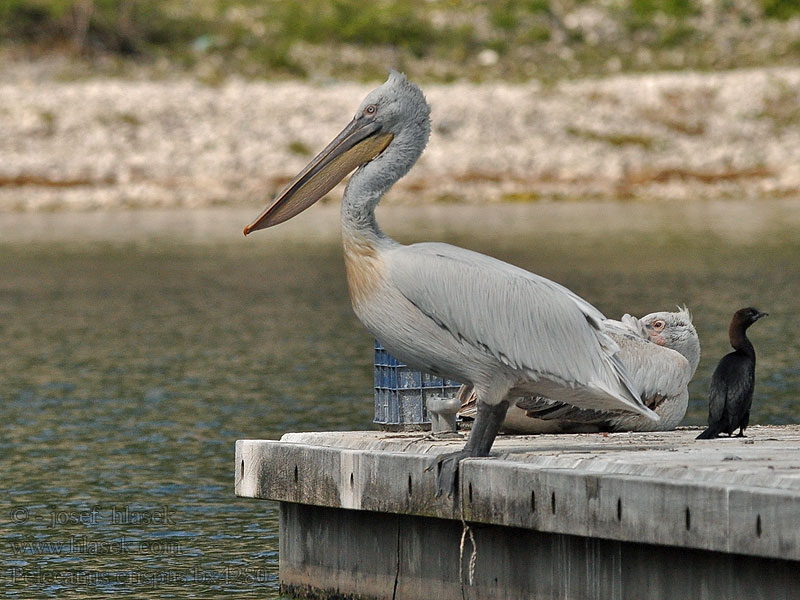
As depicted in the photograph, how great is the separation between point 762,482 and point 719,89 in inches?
1770

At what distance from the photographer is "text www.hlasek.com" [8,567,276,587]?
7.82 metres

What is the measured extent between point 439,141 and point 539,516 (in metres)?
40.3

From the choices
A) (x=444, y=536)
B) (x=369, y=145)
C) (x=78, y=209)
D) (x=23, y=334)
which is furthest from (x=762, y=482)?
(x=78, y=209)

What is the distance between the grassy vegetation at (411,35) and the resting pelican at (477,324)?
45.4m

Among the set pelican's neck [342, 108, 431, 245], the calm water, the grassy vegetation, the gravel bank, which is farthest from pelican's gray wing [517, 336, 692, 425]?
the grassy vegetation

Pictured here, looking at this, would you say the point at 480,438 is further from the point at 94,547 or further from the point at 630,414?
the point at 94,547

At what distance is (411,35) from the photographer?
5541 cm

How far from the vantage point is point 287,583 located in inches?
288

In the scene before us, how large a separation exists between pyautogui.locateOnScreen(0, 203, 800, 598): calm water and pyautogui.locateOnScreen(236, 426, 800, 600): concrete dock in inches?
23.0

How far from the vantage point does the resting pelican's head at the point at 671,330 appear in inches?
335

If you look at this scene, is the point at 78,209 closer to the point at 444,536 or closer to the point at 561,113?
the point at 561,113

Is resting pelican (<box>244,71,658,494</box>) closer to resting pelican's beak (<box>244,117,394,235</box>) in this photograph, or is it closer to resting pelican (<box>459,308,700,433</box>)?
resting pelican's beak (<box>244,117,394,235</box>)

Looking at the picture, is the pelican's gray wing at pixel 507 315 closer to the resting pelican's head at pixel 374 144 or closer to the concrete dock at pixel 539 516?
the concrete dock at pixel 539 516

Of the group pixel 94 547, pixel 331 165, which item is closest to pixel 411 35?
pixel 94 547
